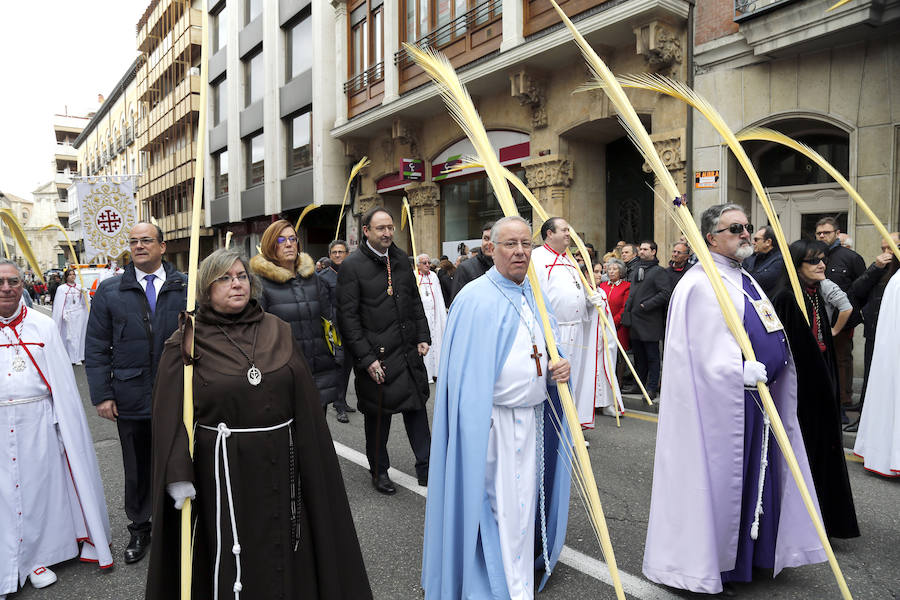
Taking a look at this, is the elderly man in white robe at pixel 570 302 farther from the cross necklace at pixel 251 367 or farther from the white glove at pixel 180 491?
the white glove at pixel 180 491

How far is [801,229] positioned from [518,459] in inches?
363

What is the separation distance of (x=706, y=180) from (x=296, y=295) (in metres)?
8.06

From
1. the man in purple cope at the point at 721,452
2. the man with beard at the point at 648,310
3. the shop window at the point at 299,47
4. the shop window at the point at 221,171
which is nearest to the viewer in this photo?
the man in purple cope at the point at 721,452

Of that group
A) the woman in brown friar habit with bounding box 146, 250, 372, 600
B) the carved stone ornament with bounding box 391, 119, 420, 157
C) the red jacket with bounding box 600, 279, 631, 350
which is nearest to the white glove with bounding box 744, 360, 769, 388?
the woman in brown friar habit with bounding box 146, 250, 372, 600

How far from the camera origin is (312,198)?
839 inches

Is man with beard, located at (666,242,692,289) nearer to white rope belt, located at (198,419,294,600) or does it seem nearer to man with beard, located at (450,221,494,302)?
man with beard, located at (450,221,494,302)

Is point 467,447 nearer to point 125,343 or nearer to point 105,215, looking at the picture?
point 125,343

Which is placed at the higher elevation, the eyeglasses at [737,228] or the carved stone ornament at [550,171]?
the carved stone ornament at [550,171]

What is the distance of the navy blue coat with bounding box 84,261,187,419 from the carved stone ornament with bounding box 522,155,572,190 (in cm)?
1015

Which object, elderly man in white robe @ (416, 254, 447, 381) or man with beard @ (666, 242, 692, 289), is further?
elderly man in white robe @ (416, 254, 447, 381)

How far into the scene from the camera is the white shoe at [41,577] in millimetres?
3617

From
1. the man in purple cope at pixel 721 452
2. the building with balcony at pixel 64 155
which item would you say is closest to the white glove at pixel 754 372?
the man in purple cope at pixel 721 452

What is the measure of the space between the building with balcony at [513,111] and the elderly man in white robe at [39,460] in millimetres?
7431

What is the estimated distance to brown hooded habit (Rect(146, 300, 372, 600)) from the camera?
102 inches
